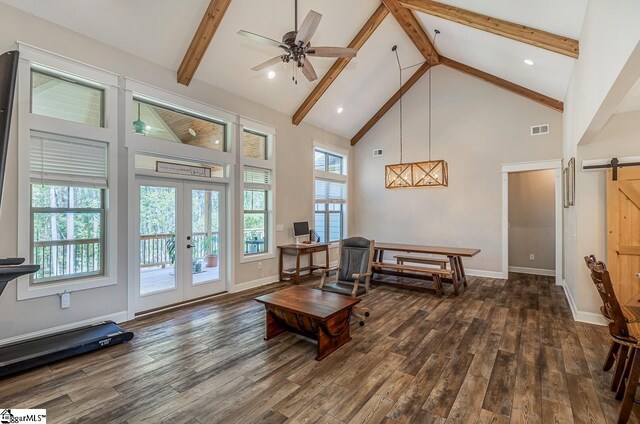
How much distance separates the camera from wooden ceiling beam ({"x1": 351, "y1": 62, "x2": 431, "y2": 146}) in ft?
23.5

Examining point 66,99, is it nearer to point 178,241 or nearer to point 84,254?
point 84,254

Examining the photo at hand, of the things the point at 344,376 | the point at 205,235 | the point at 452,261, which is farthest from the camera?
the point at 452,261

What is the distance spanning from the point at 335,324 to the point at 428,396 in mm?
1065

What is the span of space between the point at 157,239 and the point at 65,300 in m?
1.26

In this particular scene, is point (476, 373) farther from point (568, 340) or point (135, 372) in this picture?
point (135, 372)

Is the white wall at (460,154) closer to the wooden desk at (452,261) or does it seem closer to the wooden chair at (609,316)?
the wooden desk at (452,261)

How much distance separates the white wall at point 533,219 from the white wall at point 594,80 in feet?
6.92

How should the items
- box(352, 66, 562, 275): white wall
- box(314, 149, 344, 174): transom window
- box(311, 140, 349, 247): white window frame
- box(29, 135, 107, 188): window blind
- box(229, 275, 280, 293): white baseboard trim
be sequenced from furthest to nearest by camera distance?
box(314, 149, 344, 174): transom window < box(311, 140, 349, 247): white window frame < box(352, 66, 562, 275): white wall < box(229, 275, 280, 293): white baseboard trim < box(29, 135, 107, 188): window blind

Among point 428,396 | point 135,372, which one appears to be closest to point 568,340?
point 428,396

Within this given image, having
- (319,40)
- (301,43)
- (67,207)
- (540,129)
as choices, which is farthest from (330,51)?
(540,129)

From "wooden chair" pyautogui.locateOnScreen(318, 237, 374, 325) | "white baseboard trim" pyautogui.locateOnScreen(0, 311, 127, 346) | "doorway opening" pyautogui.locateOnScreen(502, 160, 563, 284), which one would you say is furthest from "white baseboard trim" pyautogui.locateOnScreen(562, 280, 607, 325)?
"white baseboard trim" pyautogui.locateOnScreen(0, 311, 127, 346)

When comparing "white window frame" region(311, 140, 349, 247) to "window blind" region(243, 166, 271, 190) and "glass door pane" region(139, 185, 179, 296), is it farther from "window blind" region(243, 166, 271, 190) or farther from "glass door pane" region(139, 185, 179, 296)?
"glass door pane" region(139, 185, 179, 296)

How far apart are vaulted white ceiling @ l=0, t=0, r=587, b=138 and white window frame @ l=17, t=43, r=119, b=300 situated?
47 cm

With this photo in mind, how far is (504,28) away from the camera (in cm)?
402
